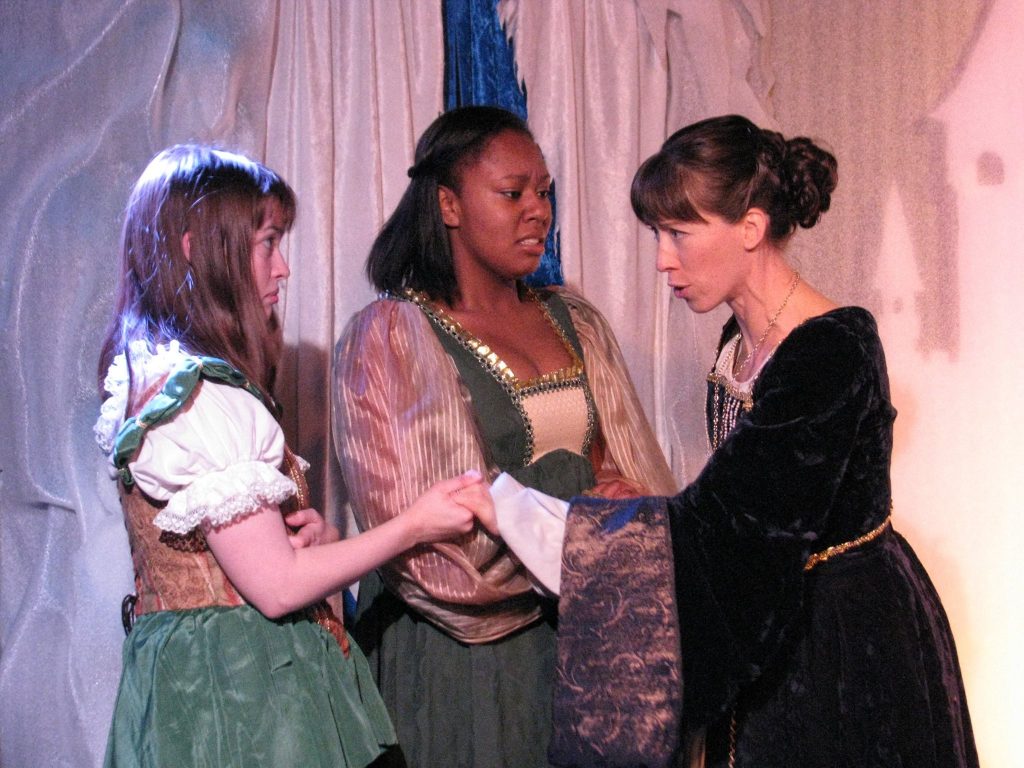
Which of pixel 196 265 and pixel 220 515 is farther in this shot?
pixel 196 265

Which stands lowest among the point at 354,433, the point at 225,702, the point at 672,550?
the point at 225,702

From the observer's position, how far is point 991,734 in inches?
102

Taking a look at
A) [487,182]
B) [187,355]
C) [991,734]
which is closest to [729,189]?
[487,182]

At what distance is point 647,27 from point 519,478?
130cm

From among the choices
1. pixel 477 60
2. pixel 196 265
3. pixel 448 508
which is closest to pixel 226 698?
pixel 448 508

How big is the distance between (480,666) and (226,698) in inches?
19.8

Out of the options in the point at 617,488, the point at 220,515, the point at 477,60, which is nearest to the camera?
the point at 220,515

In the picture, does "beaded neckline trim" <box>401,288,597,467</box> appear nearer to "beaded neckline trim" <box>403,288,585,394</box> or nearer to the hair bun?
→ "beaded neckline trim" <box>403,288,585,394</box>

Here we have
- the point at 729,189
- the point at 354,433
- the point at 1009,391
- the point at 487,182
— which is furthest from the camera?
the point at 1009,391

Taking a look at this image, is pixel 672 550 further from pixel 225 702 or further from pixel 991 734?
pixel 991 734

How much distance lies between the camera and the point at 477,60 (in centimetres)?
252

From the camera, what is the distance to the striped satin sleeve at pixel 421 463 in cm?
176

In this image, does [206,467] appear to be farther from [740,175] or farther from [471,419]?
[740,175]

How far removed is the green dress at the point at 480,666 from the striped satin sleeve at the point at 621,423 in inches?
3.7
